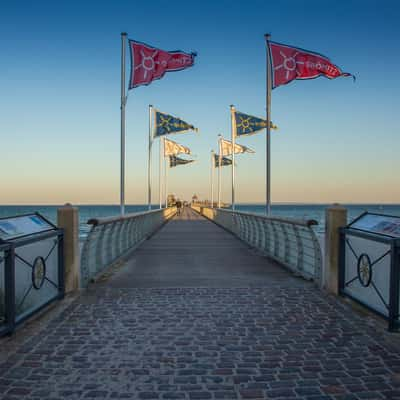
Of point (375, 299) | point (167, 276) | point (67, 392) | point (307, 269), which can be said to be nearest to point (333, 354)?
point (375, 299)

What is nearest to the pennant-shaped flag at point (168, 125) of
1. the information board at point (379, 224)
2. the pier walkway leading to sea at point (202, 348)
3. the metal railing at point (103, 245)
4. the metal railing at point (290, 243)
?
the metal railing at point (290, 243)

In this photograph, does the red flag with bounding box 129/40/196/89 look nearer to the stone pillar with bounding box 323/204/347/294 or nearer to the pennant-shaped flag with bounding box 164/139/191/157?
the stone pillar with bounding box 323/204/347/294

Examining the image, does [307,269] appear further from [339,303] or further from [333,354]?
[333,354]

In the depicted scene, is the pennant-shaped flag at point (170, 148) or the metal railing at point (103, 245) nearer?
the metal railing at point (103, 245)

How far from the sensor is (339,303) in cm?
670

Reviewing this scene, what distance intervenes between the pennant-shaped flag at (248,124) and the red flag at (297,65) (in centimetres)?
601

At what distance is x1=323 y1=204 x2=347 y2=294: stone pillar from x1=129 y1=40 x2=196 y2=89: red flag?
352 inches

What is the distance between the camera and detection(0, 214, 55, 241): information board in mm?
5230

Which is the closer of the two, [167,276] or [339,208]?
[339,208]

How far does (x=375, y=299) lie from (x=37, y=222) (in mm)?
5054

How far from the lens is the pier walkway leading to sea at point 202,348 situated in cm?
379

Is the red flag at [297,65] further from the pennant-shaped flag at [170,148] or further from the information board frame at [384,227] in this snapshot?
the pennant-shaped flag at [170,148]

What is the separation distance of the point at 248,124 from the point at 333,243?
13.0 m

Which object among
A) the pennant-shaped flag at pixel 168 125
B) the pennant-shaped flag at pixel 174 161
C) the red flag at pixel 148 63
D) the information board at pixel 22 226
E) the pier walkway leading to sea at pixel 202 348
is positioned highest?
the red flag at pixel 148 63
